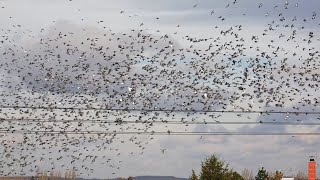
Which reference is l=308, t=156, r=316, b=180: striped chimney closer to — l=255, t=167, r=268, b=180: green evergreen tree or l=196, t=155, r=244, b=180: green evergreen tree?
l=196, t=155, r=244, b=180: green evergreen tree

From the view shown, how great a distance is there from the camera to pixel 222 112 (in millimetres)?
43312

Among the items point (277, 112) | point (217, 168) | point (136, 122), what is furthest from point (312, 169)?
point (136, 122)

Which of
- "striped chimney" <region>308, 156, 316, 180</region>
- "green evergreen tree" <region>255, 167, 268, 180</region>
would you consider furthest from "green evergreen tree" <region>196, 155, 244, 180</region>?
"green evergreen tree" <region>255, 167, 268, 180</region>

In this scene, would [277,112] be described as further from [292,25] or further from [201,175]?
[201,175]

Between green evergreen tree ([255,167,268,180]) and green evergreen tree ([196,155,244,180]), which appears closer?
green evergreen tree ([196,155,244,180])

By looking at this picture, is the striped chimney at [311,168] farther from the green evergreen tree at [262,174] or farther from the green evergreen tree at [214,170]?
the green evergreen tree at [262,174]

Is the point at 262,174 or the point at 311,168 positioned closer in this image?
the point at 311,168

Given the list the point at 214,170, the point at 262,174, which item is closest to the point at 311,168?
the point at 214,170

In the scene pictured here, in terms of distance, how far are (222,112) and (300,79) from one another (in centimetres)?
627

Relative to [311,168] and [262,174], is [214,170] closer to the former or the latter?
[311,168]

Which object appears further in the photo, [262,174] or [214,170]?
[262,174]

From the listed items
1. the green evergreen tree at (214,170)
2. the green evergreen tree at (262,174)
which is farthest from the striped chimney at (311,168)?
the green evergreen tree at (262,174)

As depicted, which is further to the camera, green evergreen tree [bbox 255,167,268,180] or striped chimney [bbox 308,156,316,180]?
green evergreen tree [bbox 255,167,268,180]

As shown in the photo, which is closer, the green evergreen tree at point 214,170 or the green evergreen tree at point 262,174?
the green evergreen tree at point 214,170
